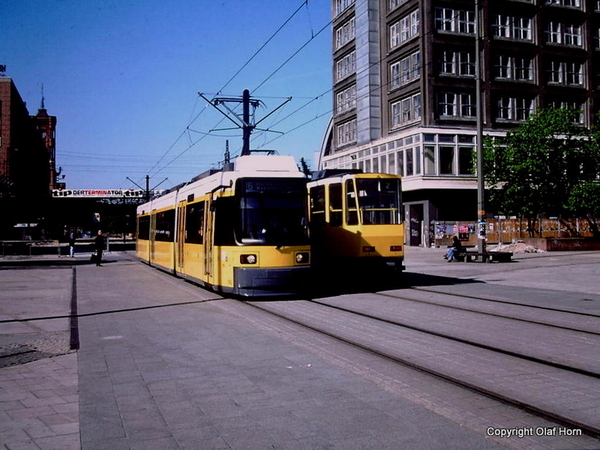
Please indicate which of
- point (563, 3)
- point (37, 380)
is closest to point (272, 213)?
point (37, 380)

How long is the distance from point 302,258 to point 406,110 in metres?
37.1

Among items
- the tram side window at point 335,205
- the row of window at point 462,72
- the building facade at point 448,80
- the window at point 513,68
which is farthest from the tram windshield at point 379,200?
the window at point 513,68

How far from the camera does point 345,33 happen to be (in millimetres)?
57969

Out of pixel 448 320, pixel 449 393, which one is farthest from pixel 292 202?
pixel 449 393

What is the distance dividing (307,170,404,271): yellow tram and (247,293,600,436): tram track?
6239 mm

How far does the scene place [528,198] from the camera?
3728 cm

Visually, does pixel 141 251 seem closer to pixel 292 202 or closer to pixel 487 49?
pixel 292 202

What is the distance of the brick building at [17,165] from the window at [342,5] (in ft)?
102

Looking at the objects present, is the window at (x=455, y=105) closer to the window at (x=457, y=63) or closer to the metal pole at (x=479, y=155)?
the window at (x=457, y=63)

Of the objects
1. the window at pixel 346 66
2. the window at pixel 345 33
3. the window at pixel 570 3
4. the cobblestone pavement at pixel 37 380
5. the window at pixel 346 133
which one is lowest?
the cobblestone pavement at pixel 37 380

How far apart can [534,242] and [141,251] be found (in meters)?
22.2

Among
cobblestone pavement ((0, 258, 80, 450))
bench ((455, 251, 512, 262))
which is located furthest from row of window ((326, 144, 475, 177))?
cobblestone pavement ((0, 258, 80, 450))

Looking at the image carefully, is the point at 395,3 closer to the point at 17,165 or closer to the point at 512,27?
the point at 512,27

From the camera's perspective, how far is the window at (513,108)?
50.0 meters
